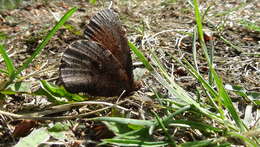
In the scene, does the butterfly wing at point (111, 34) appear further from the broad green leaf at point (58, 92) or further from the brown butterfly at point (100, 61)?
the broad green leaf at point (58, 92)

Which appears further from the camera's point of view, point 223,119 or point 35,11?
point 35,11

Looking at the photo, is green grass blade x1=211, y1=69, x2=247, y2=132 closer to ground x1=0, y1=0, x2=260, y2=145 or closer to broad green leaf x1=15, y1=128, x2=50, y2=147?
ground x1=0, y1=0, x2=260, y2=145

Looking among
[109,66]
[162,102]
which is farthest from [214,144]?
[109,66]

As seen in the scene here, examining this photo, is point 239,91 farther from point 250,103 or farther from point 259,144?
point 259,144

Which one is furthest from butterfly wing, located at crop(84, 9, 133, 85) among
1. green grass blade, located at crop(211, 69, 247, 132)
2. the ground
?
green grass blade, located at crop(211, 69, 247, 132)

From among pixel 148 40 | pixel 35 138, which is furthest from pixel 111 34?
pixel 148 40

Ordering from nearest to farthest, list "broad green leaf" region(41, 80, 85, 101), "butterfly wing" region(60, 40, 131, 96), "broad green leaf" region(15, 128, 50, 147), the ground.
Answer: "broad green leaf" region(15, 128, 50, 147) → "butterfly wing" region(60, 40, 131, 96) → "broad green leaf" region(41, 80, 85, 101) → the ground

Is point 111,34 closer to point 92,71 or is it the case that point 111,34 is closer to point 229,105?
point 92,71
